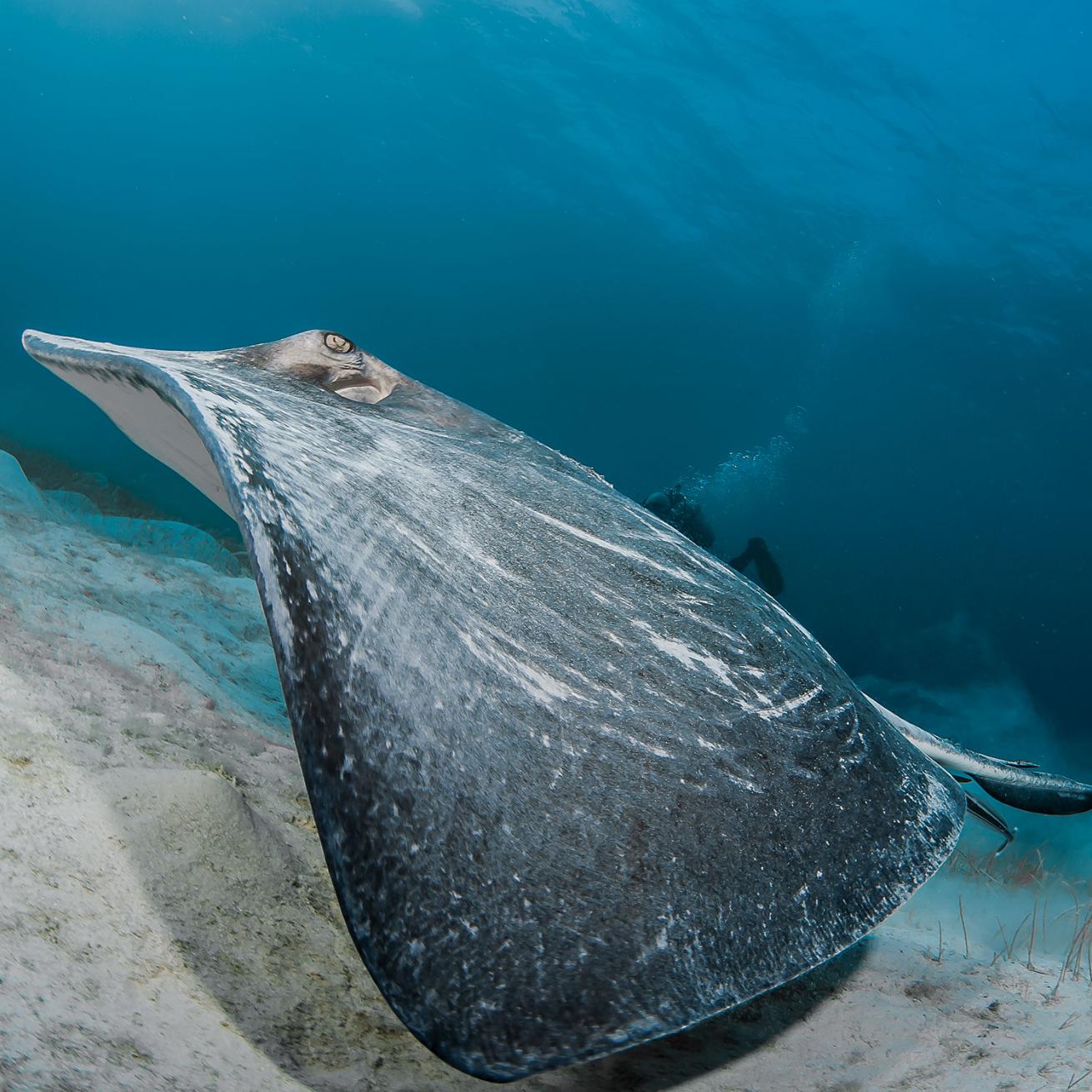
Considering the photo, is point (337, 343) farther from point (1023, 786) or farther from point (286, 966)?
point (1023, 786)

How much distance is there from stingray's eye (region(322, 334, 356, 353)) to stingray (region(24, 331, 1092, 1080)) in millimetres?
640

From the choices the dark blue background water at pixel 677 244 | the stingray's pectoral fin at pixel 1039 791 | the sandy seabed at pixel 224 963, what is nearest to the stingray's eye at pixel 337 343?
the sandy seabed at pixel 224 963

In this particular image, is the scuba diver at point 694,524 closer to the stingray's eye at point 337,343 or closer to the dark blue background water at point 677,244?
the stingray's eye at point 337,343

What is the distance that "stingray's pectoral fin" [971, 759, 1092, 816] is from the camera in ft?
7.03

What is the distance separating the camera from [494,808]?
987mm

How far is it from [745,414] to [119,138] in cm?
7323

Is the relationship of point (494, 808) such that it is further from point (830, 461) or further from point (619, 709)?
point (830, 461)

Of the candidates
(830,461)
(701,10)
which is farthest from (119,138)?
(830,461)

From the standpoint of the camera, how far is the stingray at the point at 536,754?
35.2 inches

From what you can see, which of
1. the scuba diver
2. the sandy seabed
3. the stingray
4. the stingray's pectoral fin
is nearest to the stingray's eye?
the stingray

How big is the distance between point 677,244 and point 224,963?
4590 centimetres

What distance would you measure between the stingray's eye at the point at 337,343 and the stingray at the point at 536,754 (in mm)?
640

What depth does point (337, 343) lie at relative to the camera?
229cm

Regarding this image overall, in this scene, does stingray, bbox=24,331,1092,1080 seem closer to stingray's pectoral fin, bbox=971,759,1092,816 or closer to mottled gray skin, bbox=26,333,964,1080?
mottled gray skin, bbox=26,333,964,1080
